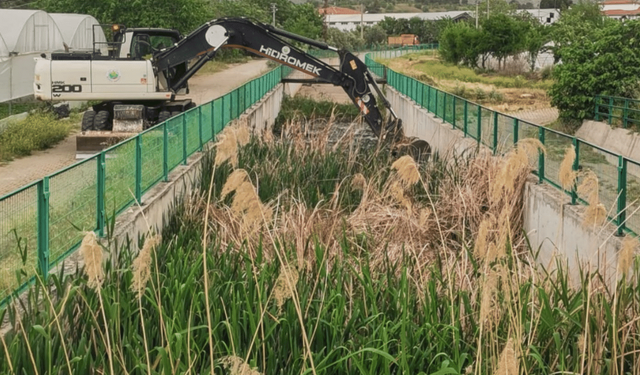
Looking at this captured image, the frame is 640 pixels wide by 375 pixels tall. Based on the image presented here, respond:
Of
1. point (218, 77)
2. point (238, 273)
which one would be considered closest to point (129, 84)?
point (238, 273)

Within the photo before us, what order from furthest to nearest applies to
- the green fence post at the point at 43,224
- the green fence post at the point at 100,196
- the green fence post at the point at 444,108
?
1. the green fence post at the point at 444,108
2. the green fence post at the point at 100,196
3. the green fence post at the point at 43,224

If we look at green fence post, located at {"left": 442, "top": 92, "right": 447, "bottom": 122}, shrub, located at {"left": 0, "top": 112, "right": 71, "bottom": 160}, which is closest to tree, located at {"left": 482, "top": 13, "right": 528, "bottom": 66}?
green fence post, located at {"left": 442, "top": 92, "right": 447, "bottom": 122}

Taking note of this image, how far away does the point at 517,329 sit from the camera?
541 centimetres

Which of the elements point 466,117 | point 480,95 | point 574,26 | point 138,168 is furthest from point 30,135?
point 574,26

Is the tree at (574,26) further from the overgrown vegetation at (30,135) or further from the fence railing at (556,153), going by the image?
the overgrown vegetation at (30,135)

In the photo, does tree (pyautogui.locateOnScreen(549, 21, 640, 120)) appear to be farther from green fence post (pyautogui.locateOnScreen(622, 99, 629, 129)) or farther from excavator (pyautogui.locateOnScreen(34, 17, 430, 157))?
excavator (pyautogui.locateOnScreen(34, 17, 430, 157))

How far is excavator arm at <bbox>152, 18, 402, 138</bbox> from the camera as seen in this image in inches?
953

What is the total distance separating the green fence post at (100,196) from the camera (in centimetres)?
993

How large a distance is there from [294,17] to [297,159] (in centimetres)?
10595

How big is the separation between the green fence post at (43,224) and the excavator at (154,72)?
14835 millimetres

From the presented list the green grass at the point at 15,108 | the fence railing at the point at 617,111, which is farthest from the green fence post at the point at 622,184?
the green grass at the point at 15,108

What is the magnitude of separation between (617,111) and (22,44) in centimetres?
1973

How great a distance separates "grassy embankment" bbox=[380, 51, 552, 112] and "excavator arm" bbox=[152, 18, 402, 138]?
19.7 metres

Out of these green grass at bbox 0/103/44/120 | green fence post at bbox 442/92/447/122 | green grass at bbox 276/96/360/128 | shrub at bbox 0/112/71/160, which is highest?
green fence post at bbox 442/92/447/122
